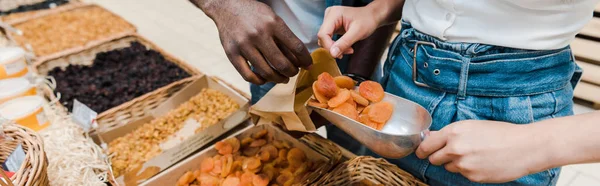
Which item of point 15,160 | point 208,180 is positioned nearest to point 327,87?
point 208,180

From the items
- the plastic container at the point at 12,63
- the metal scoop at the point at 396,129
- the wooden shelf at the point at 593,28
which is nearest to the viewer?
the metal scoop at the point at 396,129

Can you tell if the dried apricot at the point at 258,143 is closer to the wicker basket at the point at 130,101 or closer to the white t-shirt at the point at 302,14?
the white t-shirt at the point at 302,14

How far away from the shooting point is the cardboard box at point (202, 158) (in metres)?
1.27

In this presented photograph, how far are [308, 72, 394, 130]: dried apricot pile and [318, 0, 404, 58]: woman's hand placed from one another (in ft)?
0.29

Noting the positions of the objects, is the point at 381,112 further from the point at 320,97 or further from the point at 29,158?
the point at 29,158

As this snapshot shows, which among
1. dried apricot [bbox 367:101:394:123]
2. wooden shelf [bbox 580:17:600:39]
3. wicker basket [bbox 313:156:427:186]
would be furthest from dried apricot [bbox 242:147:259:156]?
wooden shelf [bbox 580:17:600:39]

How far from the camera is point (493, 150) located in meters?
0.71

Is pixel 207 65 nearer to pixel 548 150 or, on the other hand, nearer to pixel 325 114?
pixel 325 114

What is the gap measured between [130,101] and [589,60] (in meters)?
2.78

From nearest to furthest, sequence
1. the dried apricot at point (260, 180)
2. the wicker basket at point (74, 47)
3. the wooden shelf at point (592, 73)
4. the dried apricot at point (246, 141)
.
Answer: the dried apricot at point (260, 180)
the dried apricot at point (246, 141)
the wicker basket at point (74, 47)
the wooden shelf at point (592, 73)

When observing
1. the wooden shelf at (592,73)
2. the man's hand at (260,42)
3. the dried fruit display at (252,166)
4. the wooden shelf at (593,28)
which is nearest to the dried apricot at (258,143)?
the dried fruit display at (252,166)

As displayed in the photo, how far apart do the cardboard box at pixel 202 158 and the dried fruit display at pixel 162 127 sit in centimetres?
11

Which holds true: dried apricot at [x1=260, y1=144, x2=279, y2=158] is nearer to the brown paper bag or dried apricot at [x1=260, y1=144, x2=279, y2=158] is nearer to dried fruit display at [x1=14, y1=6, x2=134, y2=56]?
the brown paper bag

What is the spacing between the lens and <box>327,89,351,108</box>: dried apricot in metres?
0.93
